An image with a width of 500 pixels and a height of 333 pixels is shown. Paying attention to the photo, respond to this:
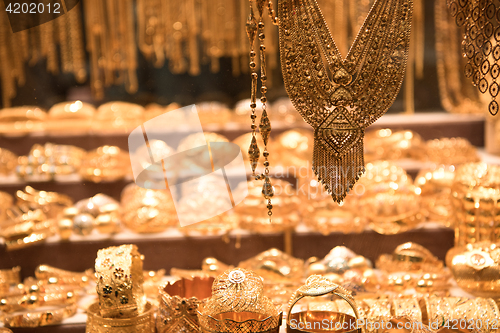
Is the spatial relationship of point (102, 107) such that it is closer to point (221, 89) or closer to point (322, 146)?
point (221, 89)

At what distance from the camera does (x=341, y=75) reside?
0.96 meters

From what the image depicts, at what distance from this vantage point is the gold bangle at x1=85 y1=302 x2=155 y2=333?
96 centimetres

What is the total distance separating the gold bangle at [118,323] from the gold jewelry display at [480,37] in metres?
0.80

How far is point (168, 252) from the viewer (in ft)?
4.31

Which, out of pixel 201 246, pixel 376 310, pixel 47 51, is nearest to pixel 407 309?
pixel 376 310

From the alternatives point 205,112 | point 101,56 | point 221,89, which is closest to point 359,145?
point 221,89

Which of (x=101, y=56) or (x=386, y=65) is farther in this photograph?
(x=101, y=56)

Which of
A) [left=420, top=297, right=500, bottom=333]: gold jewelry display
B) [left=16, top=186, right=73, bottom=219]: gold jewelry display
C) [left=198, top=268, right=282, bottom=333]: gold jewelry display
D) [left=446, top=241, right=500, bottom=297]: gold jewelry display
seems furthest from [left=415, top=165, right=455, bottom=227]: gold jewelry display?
[left=16, top=186, right=73, bottom=219]: gold jewelry display

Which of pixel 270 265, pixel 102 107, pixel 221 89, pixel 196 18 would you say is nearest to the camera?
pixel 270 265

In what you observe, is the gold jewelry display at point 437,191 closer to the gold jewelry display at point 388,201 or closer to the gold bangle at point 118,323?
the gold jewelry display at point 388,201

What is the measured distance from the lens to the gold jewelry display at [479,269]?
3.59 feet

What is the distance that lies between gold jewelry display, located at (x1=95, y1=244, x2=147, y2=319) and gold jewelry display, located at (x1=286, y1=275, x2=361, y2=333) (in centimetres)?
31

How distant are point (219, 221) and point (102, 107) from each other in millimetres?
746

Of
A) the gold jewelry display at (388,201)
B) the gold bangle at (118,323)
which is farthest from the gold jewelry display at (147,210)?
the gold jewelry display at (388,201)
